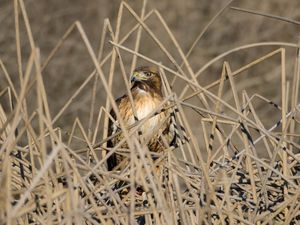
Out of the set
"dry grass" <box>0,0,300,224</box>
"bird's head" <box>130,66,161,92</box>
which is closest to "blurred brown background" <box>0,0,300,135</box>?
"bird's head" <box>130,66,161,92</box>

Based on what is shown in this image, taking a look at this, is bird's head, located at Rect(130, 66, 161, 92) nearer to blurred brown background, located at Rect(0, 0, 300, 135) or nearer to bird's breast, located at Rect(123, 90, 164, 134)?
bird's breast, located at Rect(123, 90, 164, 134)

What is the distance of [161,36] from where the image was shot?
45.5 feet

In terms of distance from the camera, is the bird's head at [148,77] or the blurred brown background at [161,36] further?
the blurred brown background at [161,36]

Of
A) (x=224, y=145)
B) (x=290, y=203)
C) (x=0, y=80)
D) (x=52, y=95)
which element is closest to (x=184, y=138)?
(x=224, y=145)

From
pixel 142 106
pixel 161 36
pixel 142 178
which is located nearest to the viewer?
pixel 142 178

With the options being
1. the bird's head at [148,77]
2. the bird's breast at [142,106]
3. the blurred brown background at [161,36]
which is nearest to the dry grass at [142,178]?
the bird's breast at [142,106]

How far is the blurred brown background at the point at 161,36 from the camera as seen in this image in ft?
40.2

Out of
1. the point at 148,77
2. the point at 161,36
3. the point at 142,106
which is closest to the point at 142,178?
the point at 142,106

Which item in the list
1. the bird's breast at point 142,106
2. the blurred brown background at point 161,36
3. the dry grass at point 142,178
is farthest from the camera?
the blurred brown background at point 161,36

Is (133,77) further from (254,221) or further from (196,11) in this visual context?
(196,11)

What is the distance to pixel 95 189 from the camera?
15.3 feet

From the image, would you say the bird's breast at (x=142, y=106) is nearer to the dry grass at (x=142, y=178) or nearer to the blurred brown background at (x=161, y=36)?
the dry grass at (x=142, y=178)

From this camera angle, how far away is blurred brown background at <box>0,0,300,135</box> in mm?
12258

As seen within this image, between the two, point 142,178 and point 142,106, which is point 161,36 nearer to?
point 142,106
